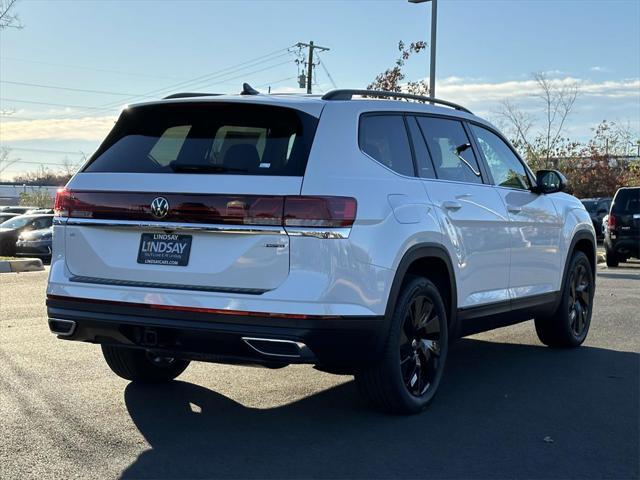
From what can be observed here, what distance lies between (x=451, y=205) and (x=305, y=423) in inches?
65.7

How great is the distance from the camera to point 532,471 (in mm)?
4168

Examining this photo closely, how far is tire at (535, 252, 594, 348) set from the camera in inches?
291

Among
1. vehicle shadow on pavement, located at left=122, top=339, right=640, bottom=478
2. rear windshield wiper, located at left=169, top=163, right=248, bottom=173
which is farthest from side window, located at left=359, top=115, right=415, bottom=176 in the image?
vehicle shadow on pavement, located at left=122, top=339, right=640, bottom=478

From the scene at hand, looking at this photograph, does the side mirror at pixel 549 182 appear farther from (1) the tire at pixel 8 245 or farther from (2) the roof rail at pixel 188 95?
(1) the tire at pixel 8 245

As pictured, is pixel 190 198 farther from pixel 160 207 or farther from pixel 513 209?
pixel 513 209

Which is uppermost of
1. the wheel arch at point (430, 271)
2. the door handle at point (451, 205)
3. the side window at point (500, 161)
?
the side window at point (500, 161)

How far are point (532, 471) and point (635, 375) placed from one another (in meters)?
2.67

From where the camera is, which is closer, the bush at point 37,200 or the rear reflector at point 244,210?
the rear reflector at point 244,210

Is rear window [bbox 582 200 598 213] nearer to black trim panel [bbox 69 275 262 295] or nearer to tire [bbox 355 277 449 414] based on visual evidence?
tire [bbox 355 277 449 414]

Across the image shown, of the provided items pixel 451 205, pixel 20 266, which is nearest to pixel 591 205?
pixel 20 266

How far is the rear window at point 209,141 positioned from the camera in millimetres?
4531

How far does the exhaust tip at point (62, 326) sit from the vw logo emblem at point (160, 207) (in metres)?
0.82

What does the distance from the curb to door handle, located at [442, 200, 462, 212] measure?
12.6m

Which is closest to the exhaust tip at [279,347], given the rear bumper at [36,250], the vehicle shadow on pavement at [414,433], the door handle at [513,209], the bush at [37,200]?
the vehicle shadow on pavement at [414,433]
